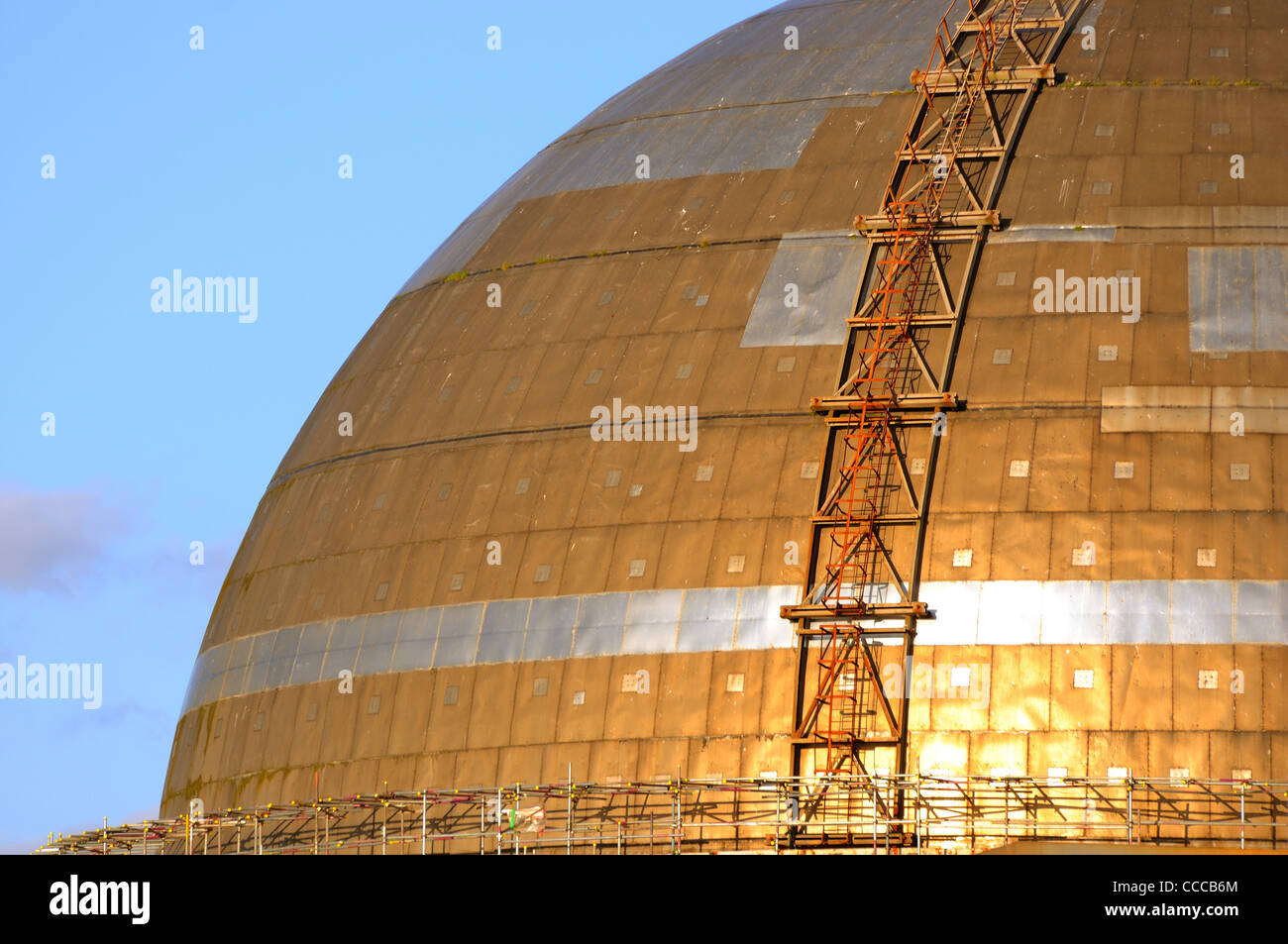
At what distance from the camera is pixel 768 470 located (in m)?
50.9

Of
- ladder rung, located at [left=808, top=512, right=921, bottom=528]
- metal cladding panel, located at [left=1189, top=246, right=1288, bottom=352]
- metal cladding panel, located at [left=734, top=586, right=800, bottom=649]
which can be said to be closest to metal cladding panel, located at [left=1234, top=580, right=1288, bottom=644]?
metal cladding panel, located at [left=1189, top=246, right=1288, bottom=352]

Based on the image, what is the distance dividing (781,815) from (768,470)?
303 inches

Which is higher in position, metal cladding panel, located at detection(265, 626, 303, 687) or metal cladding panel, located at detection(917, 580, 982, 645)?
metal cladding panel, located at detection(265, 626, 303, 687)

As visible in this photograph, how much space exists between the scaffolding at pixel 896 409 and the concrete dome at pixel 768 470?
17.1 inches

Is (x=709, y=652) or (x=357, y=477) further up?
(x=357, y=477)

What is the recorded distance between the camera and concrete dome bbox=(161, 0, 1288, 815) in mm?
47219

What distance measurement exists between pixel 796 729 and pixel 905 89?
57.6 feet

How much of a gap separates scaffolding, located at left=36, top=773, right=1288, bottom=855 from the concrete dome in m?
0.61

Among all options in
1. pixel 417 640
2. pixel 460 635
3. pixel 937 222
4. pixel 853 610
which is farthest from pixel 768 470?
pixel 417 640
